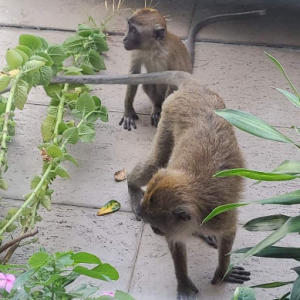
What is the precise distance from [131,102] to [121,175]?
2.81 ft

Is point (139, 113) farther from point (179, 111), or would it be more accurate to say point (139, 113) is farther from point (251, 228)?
point (251, 228)

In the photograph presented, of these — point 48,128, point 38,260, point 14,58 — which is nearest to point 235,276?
point 38,260

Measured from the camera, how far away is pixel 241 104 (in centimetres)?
631

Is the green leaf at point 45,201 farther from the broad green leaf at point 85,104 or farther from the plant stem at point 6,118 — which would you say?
the broad green leaf at point 85,104

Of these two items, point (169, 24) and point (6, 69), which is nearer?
point (6, 69)

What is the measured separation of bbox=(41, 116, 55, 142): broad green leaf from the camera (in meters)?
5.38

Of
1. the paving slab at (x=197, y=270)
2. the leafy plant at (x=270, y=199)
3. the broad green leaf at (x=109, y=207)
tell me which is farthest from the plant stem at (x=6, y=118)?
the leafy plant at (x=270, y=199)

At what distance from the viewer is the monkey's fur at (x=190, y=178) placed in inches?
155

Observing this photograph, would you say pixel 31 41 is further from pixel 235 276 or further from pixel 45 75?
pixel 235 276

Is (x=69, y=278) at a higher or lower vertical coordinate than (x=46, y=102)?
higher

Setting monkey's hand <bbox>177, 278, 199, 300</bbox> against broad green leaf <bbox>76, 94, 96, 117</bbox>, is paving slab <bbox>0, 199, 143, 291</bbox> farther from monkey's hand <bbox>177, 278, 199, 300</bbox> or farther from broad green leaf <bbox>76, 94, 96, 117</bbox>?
broad green leaf <bbox>76, 94, 96, 117</bbox>

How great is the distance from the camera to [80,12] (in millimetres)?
7664

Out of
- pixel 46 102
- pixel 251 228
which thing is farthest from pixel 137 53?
pixel 251 228

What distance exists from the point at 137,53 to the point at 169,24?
1465 mm
